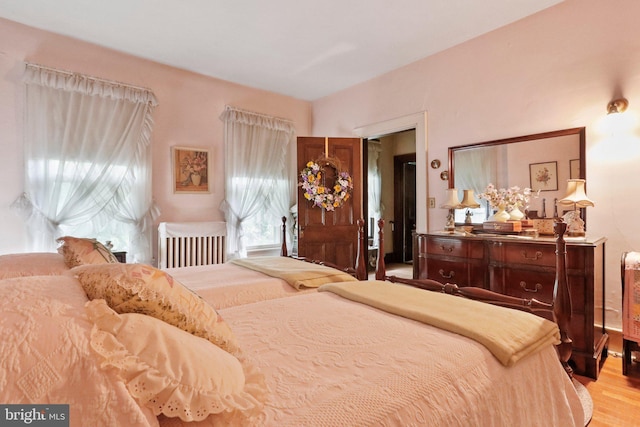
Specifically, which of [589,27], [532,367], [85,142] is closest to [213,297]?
[532,367]

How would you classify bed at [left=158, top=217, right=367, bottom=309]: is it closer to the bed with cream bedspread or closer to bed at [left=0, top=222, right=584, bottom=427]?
the bed with cream bedspread

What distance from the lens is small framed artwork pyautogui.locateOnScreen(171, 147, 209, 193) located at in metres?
3.94

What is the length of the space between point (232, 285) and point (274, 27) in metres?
2.43

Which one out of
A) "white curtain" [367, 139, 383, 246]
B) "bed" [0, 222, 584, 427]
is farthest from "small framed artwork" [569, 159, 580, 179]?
"white curtain" [367, 139, 383, 246]

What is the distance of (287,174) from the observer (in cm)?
482

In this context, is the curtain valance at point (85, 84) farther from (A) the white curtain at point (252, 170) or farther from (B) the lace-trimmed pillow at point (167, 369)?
(B) the lace-trimmed pillow at point (167, 369)

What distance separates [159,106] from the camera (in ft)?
12.5

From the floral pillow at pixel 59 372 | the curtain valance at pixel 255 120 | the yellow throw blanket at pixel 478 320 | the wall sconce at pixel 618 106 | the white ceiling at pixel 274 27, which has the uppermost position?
the white ceiling at pixel 274 27

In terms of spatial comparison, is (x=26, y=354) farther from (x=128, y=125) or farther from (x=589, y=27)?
(x=589, y=27)

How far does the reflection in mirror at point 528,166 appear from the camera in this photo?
9.08 feet

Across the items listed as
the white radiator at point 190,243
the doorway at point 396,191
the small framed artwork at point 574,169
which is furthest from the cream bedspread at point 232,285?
the doorway at point 396,191

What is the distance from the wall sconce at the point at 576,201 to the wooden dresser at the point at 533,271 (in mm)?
112

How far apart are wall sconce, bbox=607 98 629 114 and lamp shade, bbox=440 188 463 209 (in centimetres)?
130
